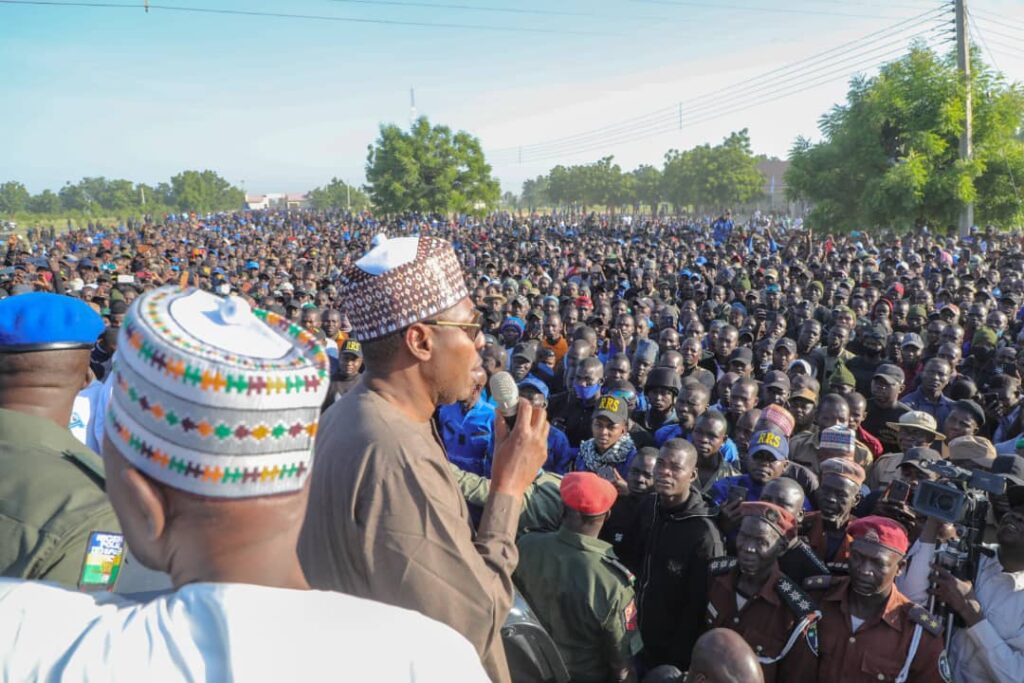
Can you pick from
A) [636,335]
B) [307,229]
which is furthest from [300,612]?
[307,229]

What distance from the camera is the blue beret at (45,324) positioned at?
7.57 feet

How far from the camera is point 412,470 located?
4.93 feet

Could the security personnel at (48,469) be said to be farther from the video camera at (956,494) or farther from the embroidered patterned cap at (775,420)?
the embroidered patterned cap at (775,420)

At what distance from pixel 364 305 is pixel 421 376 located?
0.73ft

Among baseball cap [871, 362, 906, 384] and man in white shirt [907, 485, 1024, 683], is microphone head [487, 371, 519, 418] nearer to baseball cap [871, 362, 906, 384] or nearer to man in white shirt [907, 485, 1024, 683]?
man in white shirt [907, 485, 1024, 683]

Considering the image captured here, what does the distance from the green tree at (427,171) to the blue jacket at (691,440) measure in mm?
38960

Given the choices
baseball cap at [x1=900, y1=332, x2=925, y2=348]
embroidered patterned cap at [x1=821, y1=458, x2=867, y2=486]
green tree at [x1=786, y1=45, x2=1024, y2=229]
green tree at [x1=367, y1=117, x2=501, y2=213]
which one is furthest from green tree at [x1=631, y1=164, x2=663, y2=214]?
embroidered patterned cap at [x1=821, y1=458, x2=867, y2=486]

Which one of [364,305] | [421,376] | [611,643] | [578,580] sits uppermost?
[364,305]

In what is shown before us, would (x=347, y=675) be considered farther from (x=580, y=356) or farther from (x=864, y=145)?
(x=864, y=145)

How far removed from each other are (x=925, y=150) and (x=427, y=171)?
94.0 feet

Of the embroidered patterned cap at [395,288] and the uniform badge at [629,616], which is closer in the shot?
the embroidered patterned cap at [395,288]

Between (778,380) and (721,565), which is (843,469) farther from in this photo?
(778,380)

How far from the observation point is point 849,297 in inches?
457

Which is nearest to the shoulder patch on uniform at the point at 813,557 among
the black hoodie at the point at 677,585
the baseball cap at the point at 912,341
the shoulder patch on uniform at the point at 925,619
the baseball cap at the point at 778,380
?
the black hoodie at the point at 677,585
